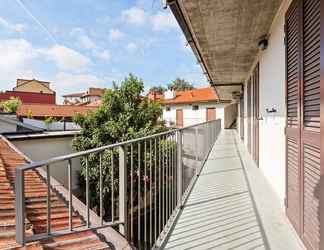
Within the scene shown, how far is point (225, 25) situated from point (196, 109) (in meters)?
17.8

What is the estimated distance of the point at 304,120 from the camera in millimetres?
2062

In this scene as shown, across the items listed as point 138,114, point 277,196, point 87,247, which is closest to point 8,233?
point 87,247

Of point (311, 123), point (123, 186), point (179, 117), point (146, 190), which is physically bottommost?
point (146, 190)

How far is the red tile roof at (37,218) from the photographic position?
1.99 metres

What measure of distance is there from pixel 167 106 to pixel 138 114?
14483 mm

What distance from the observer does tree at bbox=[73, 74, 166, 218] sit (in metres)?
8.69

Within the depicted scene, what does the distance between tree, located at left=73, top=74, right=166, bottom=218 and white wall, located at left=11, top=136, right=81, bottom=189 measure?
451 mm

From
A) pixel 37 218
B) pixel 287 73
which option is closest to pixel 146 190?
pixel 37 218

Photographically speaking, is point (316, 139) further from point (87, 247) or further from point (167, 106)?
point (167, 106)

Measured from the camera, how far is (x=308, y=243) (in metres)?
1.84

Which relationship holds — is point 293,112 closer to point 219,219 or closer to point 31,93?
point 219,219

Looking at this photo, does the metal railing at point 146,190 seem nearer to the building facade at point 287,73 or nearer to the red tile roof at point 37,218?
the red tile roof at point 37,218

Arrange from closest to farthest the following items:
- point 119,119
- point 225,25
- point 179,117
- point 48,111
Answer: point 225,25 < point 119,119 < point 48,111 < point 179,117

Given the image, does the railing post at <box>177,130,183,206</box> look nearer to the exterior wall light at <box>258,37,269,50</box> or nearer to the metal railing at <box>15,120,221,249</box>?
the metal railing at <box>15,120,221,249</box>
